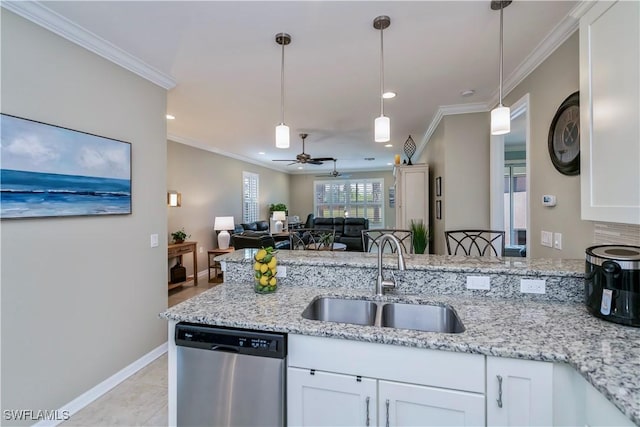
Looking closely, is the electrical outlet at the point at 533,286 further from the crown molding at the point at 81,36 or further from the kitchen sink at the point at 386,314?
the crown molding at the point at 81,36

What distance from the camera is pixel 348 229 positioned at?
797 centimetres

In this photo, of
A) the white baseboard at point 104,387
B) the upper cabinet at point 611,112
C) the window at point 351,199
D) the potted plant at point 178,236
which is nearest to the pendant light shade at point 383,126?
the upper cabinet at point 611,112

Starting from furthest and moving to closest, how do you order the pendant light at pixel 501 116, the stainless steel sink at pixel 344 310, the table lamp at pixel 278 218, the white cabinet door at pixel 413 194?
the table lamp at pixel 278 218
the white cabinet door at pixel 413 194
the pendant light at pixel 501 116
the stainless steel sink at pixel 344 310

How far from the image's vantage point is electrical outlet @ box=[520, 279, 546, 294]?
1557mm

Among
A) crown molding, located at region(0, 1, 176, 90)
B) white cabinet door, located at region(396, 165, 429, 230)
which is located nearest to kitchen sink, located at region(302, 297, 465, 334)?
crown molding, located at region(0, 1, 176, 90)

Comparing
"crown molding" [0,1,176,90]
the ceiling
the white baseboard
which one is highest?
the ceiling

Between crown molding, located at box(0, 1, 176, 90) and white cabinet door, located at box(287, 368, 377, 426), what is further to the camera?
crown molding, located at box(0, 1, 176, 90)

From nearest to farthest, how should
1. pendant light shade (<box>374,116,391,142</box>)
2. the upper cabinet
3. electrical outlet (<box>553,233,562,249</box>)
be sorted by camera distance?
the upper cabinet → pendant light shade (<box>374,116,391,142</box>) → electrical outlet (<box>553,233,562,249</box>)

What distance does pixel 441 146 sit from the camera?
4191 millimetres

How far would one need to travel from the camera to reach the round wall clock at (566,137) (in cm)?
202

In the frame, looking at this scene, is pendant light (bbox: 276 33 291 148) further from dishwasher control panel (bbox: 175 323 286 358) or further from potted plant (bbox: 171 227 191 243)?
potted plant (bbox: 171 227 191 243)

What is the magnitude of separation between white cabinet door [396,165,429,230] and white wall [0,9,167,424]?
3.55m

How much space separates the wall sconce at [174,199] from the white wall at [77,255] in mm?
2370

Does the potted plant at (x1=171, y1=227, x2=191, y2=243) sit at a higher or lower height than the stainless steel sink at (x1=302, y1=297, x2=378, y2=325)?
higher
